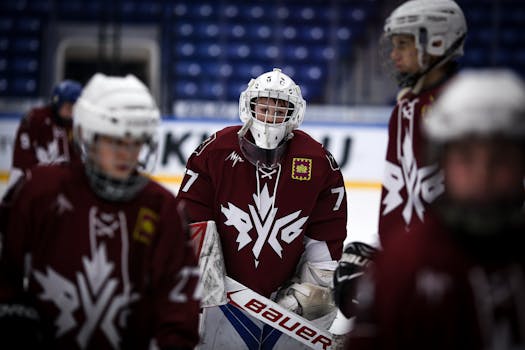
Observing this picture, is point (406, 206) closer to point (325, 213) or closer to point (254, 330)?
point (325, 213)

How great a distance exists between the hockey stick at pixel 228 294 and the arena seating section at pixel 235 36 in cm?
683

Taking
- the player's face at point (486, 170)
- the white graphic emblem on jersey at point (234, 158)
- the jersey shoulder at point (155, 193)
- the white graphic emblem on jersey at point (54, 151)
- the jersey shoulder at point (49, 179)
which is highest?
the player's face at point (486, 170)

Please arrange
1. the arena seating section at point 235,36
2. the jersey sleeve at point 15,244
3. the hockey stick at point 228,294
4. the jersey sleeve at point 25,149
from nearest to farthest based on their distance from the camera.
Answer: the jersey sleeve at point 15,244 < the hockey stick at point 228,294 < the jersey sleeve at point 25,149 < the arena seating section at point 235,36

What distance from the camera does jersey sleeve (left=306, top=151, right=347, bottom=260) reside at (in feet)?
8.30

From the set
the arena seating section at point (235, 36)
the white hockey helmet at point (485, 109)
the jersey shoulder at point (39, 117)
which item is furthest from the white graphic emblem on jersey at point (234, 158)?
A: the arena seating section at point (235, 36)

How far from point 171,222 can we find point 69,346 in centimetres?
29

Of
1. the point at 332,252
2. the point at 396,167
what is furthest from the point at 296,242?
the point at 396,167

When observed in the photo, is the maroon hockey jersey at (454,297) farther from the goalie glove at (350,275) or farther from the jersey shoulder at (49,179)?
the goalie glove at (350,275)

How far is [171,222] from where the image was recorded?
1574 millimetres

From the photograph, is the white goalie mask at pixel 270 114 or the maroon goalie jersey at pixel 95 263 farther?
the white goalie mask at pixel 270 114

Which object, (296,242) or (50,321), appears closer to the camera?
(50,321)

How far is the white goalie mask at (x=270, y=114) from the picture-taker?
2.50 meters

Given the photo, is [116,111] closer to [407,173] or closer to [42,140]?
[407,173]

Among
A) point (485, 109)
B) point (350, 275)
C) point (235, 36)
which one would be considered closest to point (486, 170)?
point (485, 109)
